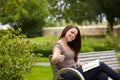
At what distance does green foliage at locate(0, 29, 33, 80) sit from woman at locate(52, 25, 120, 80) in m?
1.35

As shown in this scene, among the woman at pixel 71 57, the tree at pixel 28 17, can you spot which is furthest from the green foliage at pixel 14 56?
the tree at pixel 28 17

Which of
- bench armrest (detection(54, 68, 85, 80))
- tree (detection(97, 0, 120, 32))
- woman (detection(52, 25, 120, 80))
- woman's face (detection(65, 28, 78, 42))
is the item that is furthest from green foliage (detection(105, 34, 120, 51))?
tree (detection(97, 0, 120, 32))

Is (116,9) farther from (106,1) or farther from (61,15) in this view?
(61,15)

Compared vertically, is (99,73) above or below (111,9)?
above

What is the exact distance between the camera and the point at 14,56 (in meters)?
8.04

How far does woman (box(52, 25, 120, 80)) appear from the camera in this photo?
6.37 meters

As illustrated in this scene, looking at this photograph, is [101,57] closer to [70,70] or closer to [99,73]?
[99,73]

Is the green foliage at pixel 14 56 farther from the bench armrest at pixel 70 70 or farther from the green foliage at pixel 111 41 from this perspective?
the green foliage at pixel 111 41

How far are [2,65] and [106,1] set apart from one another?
32.8m

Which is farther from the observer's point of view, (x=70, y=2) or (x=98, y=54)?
(x=70, y=2)

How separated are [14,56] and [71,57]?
63.1 inches

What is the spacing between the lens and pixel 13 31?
8719 millimetres

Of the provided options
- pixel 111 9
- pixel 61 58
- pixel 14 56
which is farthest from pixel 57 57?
pixel 111 9

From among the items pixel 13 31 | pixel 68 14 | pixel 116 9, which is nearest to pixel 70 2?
pixel 68 14
